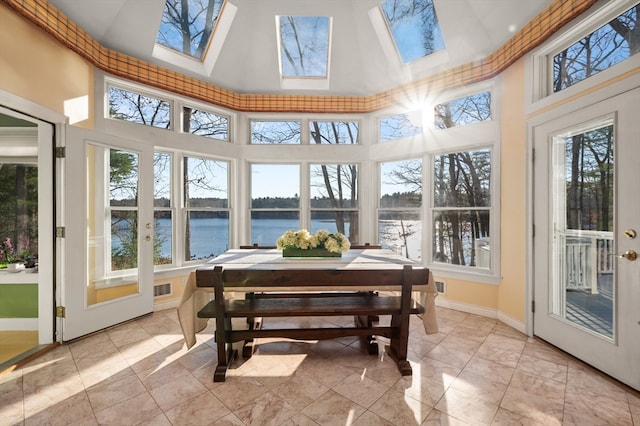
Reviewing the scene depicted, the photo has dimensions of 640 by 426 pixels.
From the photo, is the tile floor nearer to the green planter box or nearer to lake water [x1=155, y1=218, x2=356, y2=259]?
the green planter box

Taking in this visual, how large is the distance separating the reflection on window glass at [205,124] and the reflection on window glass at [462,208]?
296cm

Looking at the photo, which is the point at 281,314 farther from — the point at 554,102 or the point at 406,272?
the point at 554,102

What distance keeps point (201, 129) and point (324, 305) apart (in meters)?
2.95

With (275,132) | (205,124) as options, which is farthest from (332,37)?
(205,124)

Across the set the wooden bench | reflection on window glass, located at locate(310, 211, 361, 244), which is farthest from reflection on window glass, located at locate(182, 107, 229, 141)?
the wooden bench

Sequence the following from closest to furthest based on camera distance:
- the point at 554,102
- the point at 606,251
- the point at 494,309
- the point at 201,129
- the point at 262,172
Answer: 1. the point at 606,251
2. the point at 554,102
3. the point at 494,309
4. the point at 201,129
5. the point at 262,172

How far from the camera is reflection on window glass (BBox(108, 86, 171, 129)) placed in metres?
3.05

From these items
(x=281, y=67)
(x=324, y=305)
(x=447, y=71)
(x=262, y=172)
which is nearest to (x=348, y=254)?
(x=324, y=305)

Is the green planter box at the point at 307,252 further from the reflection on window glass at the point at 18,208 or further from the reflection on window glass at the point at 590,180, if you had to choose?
the reflection on window glass at the point at 18,208

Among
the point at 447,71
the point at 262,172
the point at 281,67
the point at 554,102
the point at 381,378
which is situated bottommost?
the point at 381,378

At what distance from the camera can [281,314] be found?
193 cm

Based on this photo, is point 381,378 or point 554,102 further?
point 554,102

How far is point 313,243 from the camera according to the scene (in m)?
2.35

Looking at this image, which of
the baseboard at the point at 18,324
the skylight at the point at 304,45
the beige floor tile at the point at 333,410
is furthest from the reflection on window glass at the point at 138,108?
the beige floor tile at the point at 333,410
